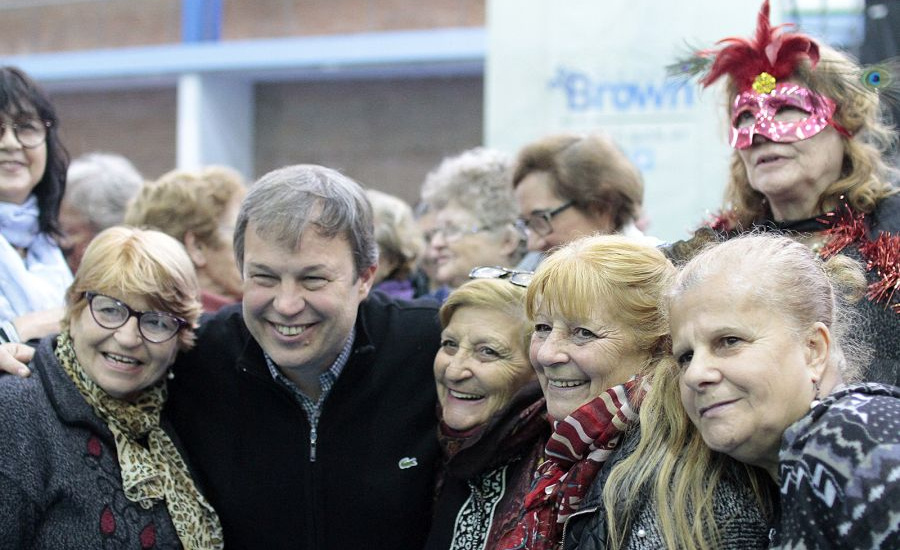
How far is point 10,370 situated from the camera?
302 cm

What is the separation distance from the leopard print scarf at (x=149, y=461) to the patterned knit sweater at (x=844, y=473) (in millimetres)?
1789

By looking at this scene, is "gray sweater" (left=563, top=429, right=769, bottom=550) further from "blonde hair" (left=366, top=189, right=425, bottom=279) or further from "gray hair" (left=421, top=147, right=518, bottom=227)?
"blonde hair" (left=366, top=189, right=425, bottom=279)

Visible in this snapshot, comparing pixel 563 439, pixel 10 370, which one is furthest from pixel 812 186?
pixel 10 370

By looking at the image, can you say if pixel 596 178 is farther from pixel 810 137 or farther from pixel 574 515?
pixel 574 515

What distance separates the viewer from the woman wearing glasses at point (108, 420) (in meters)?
2.84

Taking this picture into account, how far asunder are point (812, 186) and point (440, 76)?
312 inches

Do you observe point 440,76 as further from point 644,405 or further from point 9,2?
point 644,405

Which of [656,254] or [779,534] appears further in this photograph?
[656,254]

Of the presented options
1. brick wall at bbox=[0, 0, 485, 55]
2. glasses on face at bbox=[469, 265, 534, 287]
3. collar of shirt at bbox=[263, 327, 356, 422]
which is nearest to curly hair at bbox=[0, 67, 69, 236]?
collar of shirt at bbox=[263, 327, 356, 422]

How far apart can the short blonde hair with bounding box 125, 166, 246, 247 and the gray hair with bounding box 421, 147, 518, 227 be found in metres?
Answer: 1.02

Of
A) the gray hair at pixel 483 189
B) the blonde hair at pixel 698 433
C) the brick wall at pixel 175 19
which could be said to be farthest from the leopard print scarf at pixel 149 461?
the brick wall at pixel 175 19

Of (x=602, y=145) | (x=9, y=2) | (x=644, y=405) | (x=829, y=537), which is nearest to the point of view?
(x=829, y=537)

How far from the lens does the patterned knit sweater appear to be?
5.94 ft

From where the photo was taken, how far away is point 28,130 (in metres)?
3.79
